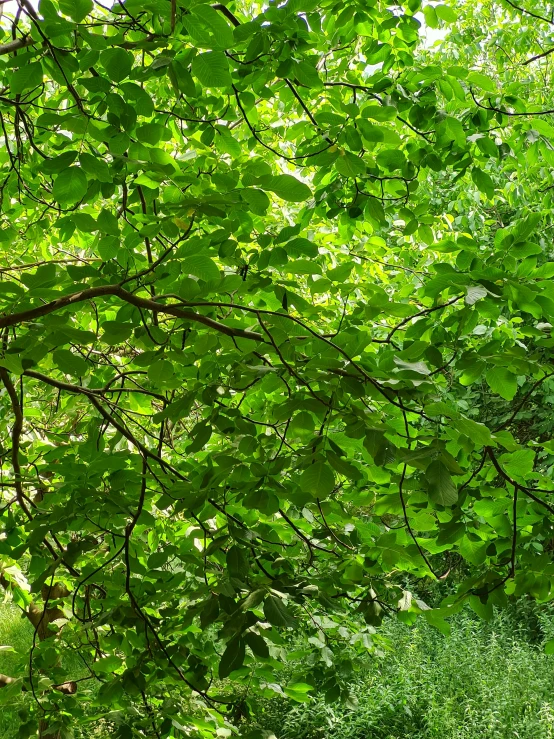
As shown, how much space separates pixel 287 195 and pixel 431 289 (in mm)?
328

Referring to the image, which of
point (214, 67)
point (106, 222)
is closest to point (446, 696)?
point (106, 222)

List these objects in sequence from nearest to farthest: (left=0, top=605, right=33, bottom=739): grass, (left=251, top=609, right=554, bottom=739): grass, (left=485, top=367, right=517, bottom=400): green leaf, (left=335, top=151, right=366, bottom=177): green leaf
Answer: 1. (left=485, top=367, right=517, bottom=400): green leaf
2. (left=335, top=151, right=366, bottom=177): green leaf
3. (left=251, top=609, right=554, bottom=739): grass
4. (left=0, top=605, right=33, bottom=739): grass

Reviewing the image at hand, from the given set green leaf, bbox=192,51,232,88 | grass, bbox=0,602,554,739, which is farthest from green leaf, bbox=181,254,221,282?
grass, bbox=0,602,554,739

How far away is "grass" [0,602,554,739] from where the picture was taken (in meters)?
4.52

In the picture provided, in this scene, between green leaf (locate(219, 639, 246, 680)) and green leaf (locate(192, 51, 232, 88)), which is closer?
green leaf (locate(219, 639, 246, 680))

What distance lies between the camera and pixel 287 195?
1195mm

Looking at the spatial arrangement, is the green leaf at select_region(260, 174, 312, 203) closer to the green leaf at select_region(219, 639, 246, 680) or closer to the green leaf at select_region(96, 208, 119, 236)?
the green leaf at select_region(96, 208, 119, 236)

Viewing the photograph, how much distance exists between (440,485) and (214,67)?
831 millimetres

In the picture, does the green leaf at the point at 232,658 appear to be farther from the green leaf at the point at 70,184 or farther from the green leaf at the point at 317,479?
the green leaf at the point at 70,184

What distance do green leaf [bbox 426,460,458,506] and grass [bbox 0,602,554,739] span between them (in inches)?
147

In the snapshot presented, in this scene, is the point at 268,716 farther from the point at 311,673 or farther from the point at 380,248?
the point at 380,248

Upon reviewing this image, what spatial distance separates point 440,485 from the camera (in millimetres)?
926

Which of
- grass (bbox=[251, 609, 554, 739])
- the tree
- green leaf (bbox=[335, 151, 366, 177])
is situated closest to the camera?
the tree

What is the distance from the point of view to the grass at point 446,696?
452 cm
